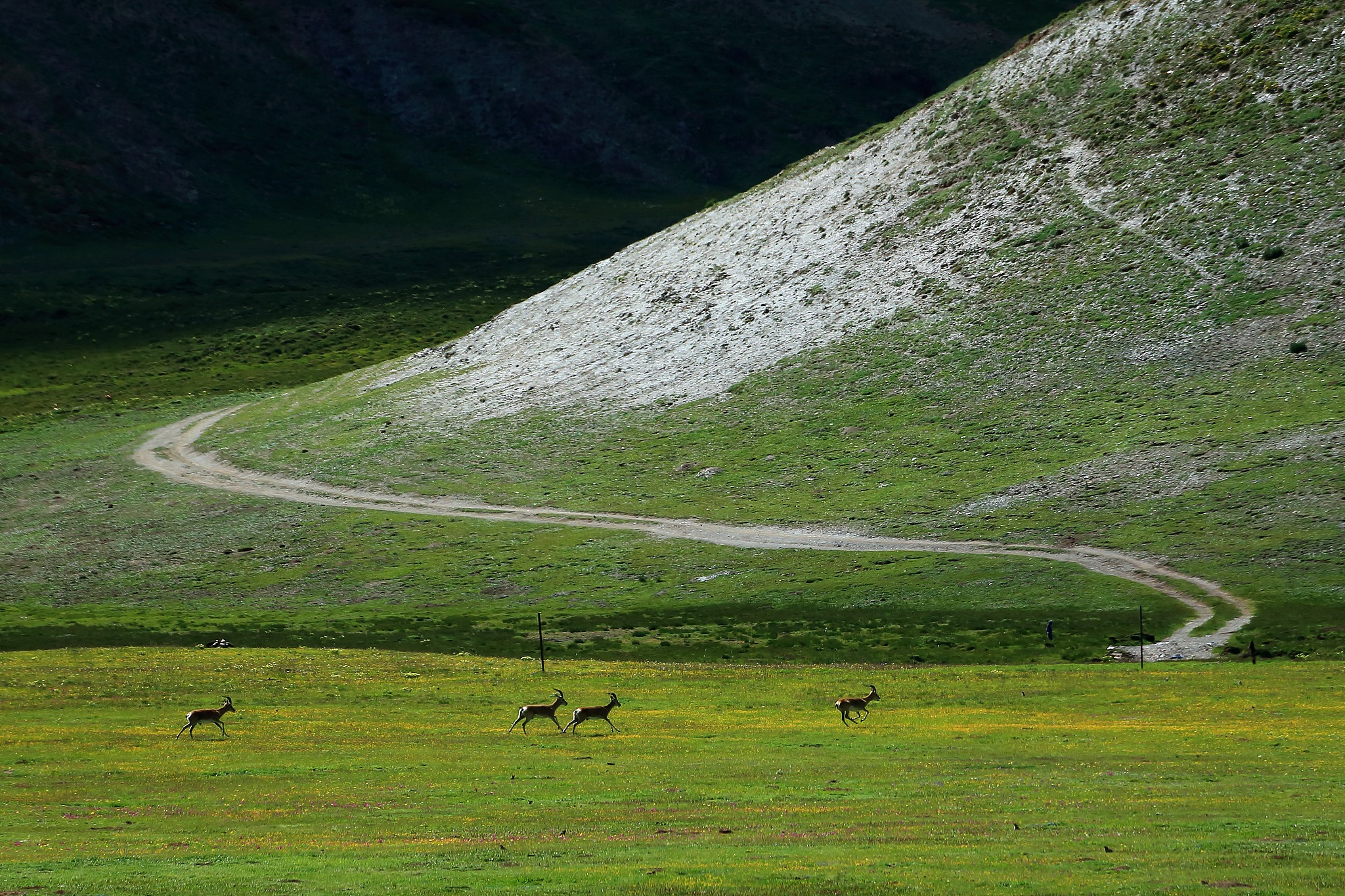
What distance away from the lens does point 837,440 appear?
3684 inches

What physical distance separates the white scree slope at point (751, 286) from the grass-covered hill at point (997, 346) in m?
0.34

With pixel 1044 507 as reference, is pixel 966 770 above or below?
below

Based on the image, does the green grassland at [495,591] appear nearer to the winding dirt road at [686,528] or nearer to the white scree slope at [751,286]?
the winding dirt road at [686,528]

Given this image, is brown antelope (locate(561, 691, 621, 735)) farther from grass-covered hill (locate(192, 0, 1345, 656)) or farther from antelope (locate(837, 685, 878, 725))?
grass-covered hill (locate(192, 0, 1345, 656))

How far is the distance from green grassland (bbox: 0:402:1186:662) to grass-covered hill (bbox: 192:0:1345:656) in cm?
687

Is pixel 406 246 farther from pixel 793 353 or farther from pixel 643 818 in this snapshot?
pixel 643 818

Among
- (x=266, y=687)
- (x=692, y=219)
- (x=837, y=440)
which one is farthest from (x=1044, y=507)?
(x=692, y=219)

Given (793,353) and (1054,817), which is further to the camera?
(793,353)

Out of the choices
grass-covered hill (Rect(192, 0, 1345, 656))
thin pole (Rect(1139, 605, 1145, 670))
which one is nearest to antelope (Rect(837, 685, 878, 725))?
thin pole (Rect(1139, 605, 1145, 670))

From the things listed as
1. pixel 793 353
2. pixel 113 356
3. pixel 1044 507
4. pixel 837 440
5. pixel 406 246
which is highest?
pixel 406 246

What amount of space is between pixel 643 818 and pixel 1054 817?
7.53 meters

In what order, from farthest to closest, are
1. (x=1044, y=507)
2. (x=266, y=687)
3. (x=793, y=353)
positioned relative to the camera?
(x=793, y=353)
(x=1044, y=507)
(x=266, y=687)

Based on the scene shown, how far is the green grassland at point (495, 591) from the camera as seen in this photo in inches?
2454

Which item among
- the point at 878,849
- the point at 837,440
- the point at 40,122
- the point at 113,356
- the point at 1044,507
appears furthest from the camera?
the point at 40,122
